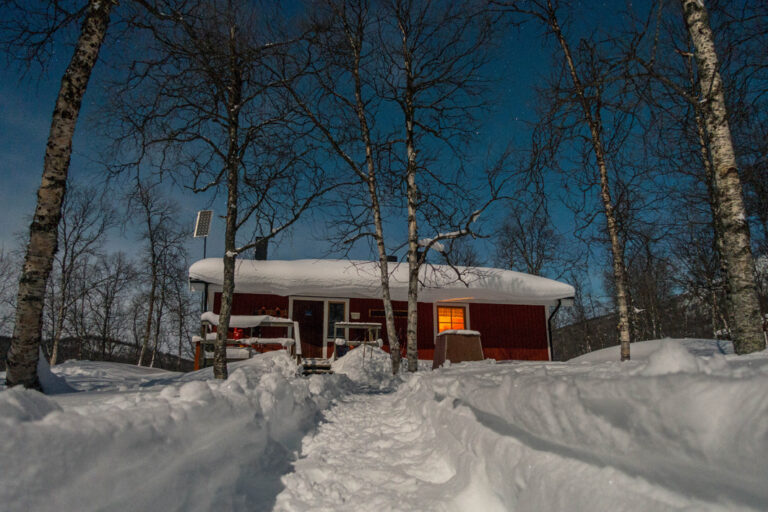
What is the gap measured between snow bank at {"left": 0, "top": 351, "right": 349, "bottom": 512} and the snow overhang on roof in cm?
1091

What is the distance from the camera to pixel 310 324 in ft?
50.8

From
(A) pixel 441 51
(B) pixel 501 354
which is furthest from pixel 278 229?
(B) pixel 501 354

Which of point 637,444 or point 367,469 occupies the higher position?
point 637,444

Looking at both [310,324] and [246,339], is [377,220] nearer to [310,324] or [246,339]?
[246,339]

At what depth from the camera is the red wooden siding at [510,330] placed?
16.9m

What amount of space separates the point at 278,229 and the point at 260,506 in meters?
6.82

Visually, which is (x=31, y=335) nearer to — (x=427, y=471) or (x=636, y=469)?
(x=427, y=471)

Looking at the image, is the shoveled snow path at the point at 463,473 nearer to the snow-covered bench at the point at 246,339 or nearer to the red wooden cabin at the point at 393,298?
the snow-covered bench at the point at 246,339

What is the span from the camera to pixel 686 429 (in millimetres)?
1260

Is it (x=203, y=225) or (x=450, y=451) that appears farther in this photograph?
(x=203, y=225)

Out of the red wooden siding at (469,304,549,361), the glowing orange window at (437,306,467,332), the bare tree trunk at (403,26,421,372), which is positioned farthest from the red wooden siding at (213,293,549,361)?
the bare tree trunk at (403,26,421,372)

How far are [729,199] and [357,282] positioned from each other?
11.6m

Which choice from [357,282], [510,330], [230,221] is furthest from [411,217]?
[510,330]

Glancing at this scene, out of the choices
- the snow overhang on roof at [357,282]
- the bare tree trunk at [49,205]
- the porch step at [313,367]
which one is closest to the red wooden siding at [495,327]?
the snow overhang on roof at [357,282]
